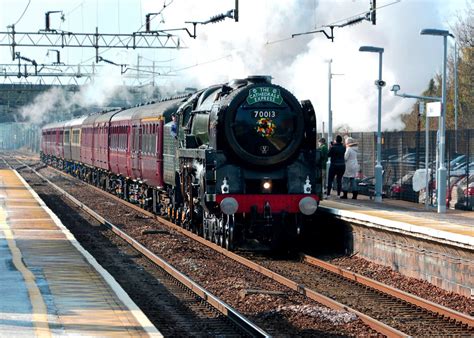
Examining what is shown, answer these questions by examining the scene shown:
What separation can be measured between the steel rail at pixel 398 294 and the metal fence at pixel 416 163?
332 inches

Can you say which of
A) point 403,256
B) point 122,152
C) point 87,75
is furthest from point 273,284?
point 87,75

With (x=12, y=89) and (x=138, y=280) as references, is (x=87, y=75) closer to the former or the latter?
(x=12, y=89)

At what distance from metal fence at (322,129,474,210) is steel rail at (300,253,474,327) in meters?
8.44

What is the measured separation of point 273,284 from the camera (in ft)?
47.6

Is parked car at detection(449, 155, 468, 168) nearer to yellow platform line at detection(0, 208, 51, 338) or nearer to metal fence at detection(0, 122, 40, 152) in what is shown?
yellow platform line at detection(0, 208, 51, 338)

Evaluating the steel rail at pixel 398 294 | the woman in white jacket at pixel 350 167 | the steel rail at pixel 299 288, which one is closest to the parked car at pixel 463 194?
the woman in white jacket at pixel 350 167

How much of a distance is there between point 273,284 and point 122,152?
17716 mm

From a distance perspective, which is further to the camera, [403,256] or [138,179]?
[138,179]

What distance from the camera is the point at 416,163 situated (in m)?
27.9

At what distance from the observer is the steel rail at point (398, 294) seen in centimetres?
1153

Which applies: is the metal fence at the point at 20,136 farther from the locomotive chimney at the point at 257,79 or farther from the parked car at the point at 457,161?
the locomotive chimney at the point at 257,79

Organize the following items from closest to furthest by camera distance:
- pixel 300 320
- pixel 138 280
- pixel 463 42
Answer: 1. pixel 300 320
2. pixel 138 280
3. pixel 463 42

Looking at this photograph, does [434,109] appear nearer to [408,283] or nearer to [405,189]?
[405,189]

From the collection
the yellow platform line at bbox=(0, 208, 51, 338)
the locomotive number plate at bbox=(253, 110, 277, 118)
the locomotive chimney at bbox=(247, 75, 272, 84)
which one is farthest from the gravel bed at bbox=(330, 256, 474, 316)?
the yellow platform line at bbox=(0, 208, 51, 338)
